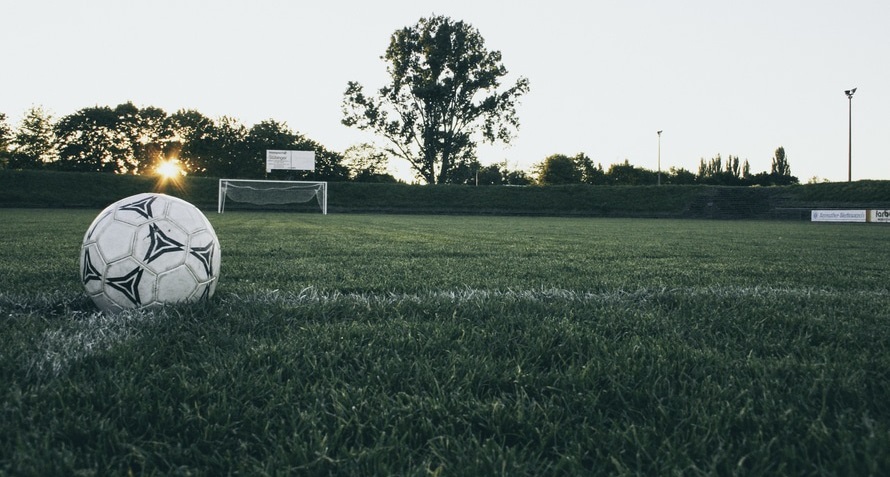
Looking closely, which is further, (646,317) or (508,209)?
(508,209)

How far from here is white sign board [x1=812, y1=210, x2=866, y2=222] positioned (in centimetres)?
2319

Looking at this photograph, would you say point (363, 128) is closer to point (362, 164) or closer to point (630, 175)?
point (362, 164)

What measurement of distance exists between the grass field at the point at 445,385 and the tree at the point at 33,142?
2217 inches

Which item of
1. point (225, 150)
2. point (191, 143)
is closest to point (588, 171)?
point (225, 150)

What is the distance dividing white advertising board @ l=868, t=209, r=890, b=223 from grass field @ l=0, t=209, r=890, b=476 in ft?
88.2

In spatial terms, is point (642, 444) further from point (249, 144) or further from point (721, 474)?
point (249, 144)

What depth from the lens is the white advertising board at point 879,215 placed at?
22.5 metres

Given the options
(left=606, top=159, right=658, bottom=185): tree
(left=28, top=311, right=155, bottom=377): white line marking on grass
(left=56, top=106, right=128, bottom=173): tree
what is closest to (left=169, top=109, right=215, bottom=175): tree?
(left=56, top=106, right=128, bottom=173): tree

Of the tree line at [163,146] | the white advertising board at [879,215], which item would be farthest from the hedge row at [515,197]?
the tree line at [163,146]

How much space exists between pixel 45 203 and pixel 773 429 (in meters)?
30.3

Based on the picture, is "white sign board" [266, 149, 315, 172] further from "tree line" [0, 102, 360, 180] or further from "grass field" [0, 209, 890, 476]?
"grass field" [0, 209, 890, 476]

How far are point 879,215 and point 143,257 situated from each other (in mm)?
30266

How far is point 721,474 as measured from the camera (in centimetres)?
107

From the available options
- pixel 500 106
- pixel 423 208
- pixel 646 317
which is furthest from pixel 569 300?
pixel 500 106
